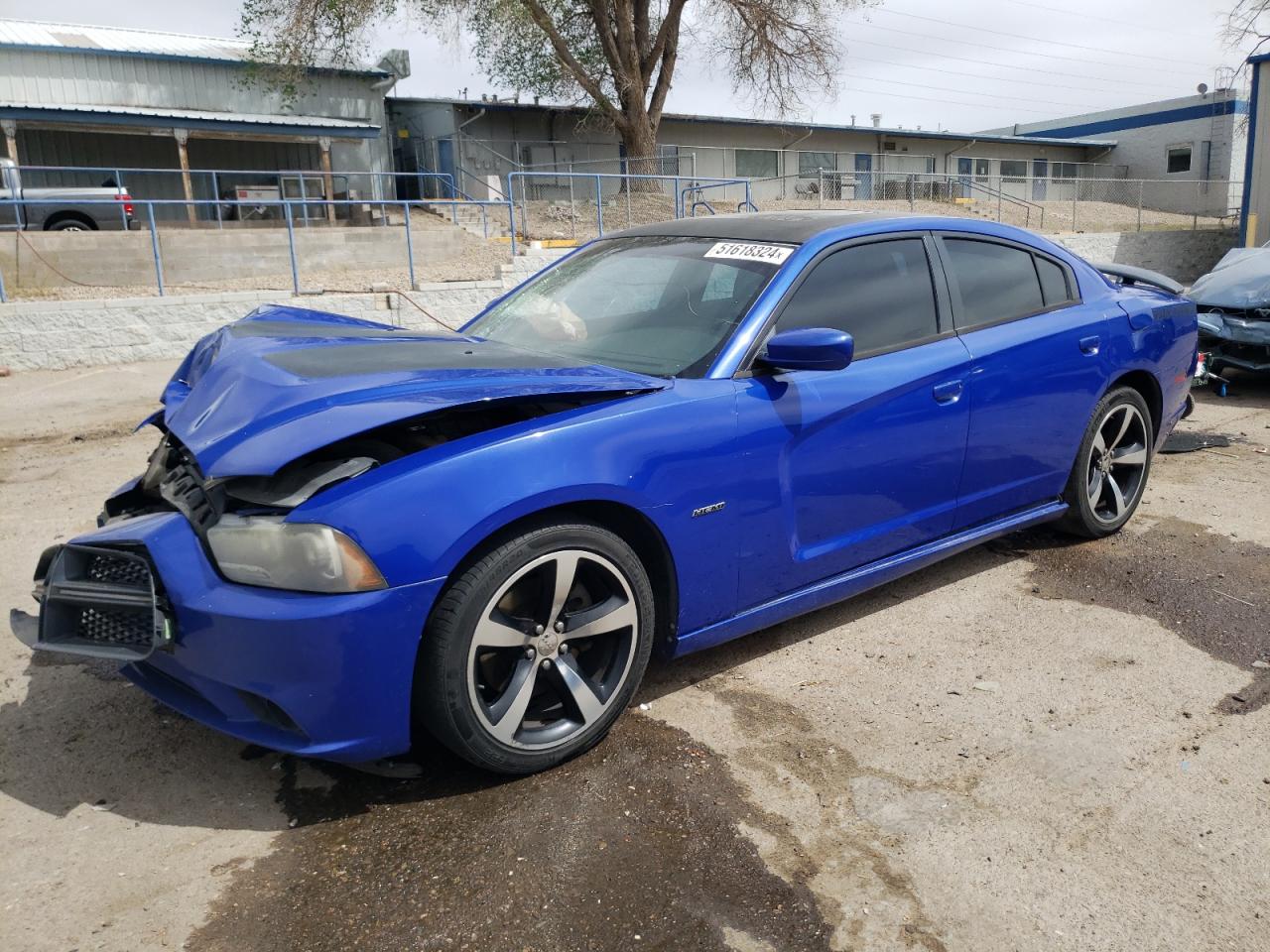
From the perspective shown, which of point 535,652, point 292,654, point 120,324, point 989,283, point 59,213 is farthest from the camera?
point 59,213

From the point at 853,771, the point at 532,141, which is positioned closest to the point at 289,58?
the point at 532,141

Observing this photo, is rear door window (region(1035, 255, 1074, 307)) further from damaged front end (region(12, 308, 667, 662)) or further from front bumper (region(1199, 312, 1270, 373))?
front bumper (region(1199, 312, 1270, 373))

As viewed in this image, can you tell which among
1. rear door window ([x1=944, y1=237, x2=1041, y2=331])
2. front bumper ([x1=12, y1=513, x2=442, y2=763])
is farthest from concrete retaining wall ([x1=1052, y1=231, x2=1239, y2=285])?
front bumper ([x1=12, y1=513, x2=442, y2=763])

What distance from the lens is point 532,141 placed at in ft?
99.6

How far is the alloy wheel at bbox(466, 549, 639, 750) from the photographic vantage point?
2.62 m

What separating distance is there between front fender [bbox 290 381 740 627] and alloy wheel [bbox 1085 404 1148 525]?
238 cm

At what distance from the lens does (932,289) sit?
383 centimetres

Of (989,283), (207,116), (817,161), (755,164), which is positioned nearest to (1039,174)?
(817,161)

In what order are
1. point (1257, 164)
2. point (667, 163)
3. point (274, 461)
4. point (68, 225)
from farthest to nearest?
point (667, 163) → point (1257, 164) → point (68, 225) → point (274, 461)

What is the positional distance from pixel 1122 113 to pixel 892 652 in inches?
2078

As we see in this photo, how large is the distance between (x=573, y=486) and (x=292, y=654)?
0.85m

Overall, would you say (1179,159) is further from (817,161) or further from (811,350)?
(811,350)

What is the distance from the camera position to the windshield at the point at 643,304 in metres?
3.30

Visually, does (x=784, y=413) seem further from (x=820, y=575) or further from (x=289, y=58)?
(x=289, y=58)
